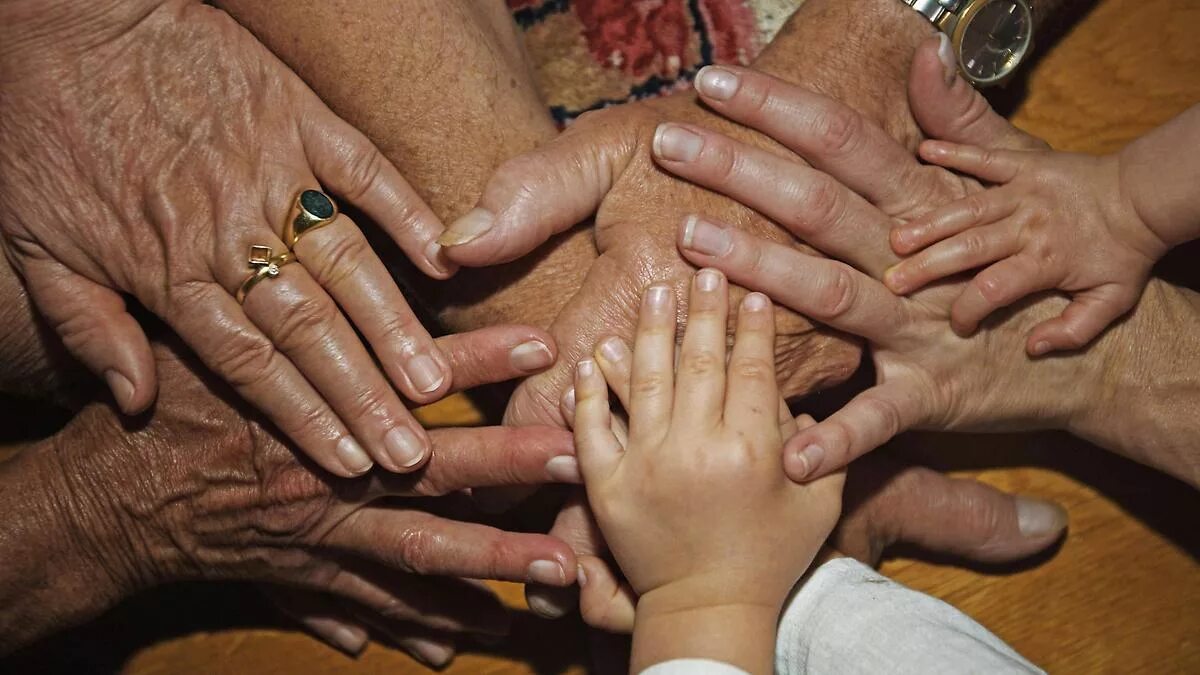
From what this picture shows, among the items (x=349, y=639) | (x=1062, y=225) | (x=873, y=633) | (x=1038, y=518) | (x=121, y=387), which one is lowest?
(x=349, y=639)

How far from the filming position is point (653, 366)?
1122 mm

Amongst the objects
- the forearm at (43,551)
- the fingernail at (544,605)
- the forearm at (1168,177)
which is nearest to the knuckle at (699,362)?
A: the fingernail at (544,605)

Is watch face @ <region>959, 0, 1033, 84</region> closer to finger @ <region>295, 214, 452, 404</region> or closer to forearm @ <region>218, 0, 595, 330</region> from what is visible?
forearm @ <region>218, 0, 595, 330</region>

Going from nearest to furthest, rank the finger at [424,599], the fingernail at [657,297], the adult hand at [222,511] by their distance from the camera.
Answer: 1. the fingernail at [657,297]
2. the adult hand at [222,511]
3. the finger at [424,599]

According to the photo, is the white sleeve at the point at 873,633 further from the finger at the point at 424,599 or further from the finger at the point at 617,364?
the finger at the point at 424,599

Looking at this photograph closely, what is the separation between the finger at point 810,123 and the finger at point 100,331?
72 centimetres

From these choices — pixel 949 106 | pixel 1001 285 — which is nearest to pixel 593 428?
pixel 1001 285

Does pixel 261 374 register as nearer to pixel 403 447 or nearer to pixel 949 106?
pixel 403 447

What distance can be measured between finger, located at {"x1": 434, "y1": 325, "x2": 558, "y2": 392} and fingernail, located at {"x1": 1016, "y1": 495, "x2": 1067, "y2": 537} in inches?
28.0

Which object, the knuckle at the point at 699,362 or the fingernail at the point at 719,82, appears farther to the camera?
the fingernail at the point at 719,82

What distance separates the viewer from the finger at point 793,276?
1.17 meters

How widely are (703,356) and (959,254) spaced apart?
1.06 feet

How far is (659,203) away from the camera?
122 cm

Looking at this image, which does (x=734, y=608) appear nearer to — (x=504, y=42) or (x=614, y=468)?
(x=614, y=468)
